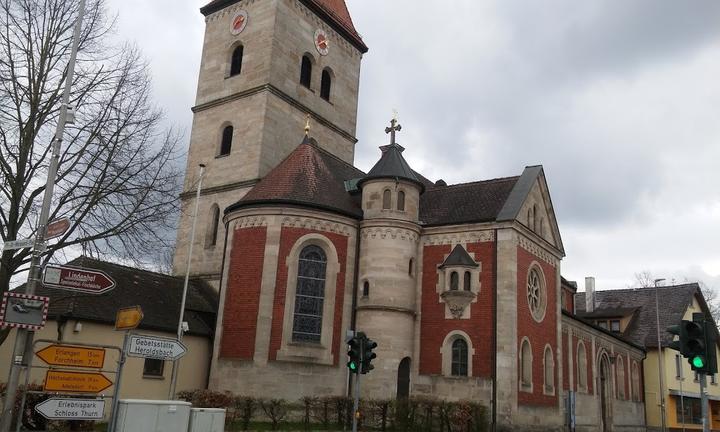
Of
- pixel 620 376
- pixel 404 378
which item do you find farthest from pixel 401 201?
pixel 620 376

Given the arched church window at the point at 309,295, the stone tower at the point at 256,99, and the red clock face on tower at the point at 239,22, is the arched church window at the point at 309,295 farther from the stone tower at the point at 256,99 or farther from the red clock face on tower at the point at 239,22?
the red clock face on tower at the point at 239,22

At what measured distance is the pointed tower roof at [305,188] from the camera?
27.7 m

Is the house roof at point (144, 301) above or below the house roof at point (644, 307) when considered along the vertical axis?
below

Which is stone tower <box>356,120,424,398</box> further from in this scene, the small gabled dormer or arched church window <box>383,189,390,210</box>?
the small gabled dormer

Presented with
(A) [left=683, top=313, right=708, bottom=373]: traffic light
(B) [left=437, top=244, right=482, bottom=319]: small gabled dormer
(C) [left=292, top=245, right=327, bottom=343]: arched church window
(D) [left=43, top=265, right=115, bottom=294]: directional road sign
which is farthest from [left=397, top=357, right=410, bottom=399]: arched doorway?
(D) [left=43, top=265, right=115, bottom=294]: directional road sign

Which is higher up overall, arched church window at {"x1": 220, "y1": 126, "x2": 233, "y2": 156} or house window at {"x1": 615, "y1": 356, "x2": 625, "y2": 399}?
arched church window at {"x1": 220, "y1": 126, "x2": 233, "y2": 156}

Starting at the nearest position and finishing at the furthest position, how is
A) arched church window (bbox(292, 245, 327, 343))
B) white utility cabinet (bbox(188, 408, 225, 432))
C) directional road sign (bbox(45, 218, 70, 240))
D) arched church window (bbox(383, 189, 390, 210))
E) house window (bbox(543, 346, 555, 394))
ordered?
directional road sign (bbox(45, 218, 70, 240)) < white utility cabinet (bbox(188, 408, 225, 432)) < arched church window (bbox(292, 245, 327, 343)) < arched church window (bbox(383, 189, 390, 210)) < house window (bbox(543, 346, 555, 394))

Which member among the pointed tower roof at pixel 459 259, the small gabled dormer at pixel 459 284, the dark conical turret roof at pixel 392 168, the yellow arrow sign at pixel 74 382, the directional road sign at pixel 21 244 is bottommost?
the yellow arrow sign at pixel 74 382

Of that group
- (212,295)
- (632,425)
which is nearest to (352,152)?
(212,295)

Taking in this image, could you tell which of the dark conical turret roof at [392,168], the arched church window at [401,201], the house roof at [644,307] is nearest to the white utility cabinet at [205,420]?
the arched church window at [401,201]

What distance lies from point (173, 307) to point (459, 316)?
39.8ft

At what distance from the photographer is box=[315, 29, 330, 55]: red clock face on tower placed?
127ft

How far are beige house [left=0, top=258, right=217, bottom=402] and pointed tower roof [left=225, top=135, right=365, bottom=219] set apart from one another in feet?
15.0

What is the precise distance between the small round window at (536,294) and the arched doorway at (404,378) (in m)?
6.33
